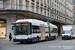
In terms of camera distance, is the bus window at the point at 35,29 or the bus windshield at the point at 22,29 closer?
the bus windshield at the point at 22,29

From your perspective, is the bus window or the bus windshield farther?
the bus window

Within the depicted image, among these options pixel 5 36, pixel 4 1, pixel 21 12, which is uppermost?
pixel 4 1

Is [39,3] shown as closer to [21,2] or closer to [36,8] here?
[36,8]

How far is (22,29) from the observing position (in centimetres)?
2095

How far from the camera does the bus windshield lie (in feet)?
68.2

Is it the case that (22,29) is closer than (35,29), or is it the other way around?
(22,29)

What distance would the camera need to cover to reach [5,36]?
3359cm

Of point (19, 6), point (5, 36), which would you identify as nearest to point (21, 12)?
point (19, 6)

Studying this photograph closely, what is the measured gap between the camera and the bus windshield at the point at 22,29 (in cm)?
2080

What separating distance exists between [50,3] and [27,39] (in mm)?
29444

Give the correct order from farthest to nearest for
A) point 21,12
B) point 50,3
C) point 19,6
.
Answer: point 50,3
point 19,6
point 21,12

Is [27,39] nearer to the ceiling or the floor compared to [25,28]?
nearer to the floor

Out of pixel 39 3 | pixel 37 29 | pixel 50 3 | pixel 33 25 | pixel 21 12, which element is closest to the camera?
pixel 33 25

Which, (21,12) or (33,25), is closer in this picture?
(33,25)
